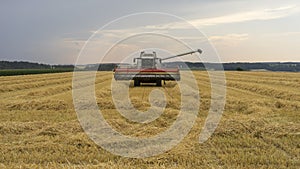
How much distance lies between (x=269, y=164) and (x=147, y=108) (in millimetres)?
6139

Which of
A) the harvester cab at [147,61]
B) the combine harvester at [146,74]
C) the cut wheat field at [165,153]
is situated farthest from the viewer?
the harvester cab at [147,61]

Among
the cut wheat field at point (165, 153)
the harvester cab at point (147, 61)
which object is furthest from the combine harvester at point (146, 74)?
the cut wheat field at point (165, 153)

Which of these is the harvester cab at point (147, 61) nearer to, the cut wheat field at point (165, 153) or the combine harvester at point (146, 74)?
the combine harvester at point (146, 74)

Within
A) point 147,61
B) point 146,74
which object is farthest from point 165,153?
point 147,61

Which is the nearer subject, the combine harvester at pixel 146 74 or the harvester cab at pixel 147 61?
the combine harvester at pixel 146 74

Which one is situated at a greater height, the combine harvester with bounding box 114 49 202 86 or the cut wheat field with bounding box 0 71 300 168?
the combine harvester with bounding box 114 49 202 86

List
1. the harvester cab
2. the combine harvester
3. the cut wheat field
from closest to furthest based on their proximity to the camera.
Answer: the cut wheat field
the combine harvester
the harvester cab

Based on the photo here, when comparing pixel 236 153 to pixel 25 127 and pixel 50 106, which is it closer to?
pixel 25 127

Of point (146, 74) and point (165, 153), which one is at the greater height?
point (146, 74)

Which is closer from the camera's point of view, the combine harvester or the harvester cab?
the combine harvester

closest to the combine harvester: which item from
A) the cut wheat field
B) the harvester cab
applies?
the harvester cab

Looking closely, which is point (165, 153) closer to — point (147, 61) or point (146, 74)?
point (146, 74)

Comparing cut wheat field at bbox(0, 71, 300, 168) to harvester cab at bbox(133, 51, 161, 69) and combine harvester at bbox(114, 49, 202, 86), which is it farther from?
harvester cab at bbox(133, 51, 161, 69)

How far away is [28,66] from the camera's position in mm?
110438
